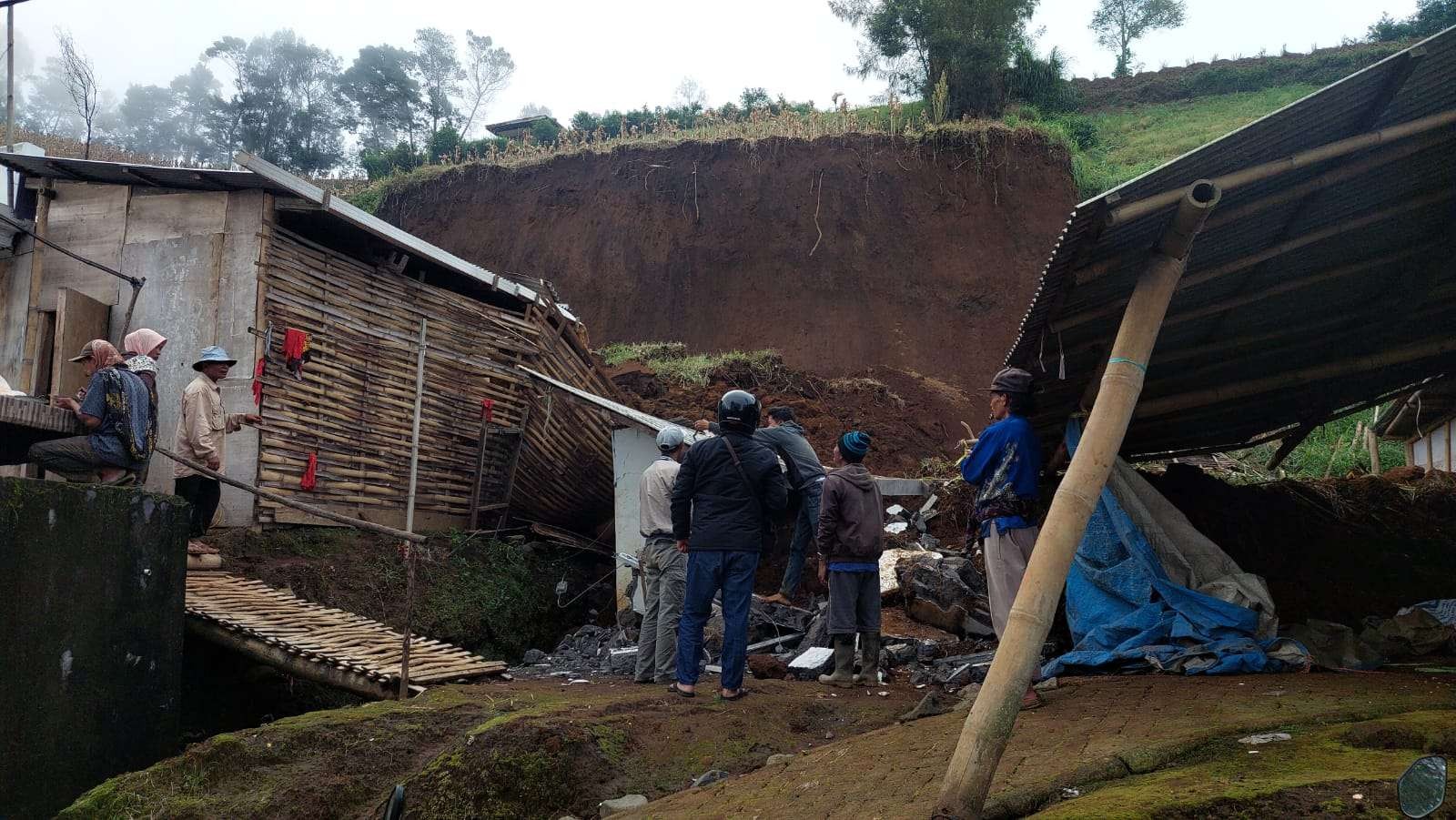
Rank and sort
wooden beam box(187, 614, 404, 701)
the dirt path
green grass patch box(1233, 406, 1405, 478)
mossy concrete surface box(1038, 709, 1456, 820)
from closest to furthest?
mossy concrete surface box(1038, 709, 1456, 820) → the dirt path → wooden beam box(187, 614, 404, 701) → green grass patch box(1233, 406, 1405, 478)

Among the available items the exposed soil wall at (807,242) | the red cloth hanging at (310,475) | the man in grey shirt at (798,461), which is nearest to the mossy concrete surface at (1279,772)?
the man in grey shirt at (798,461)

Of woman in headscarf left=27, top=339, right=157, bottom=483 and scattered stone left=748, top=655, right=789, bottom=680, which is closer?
woman in headscarf left=27, top=339, right=157, bottom=483

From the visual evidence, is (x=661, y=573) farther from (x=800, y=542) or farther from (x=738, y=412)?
(x=800, y=542)

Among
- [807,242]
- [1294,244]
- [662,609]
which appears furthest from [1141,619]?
[807,242]

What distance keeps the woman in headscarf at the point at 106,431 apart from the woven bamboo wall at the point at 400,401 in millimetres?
2062

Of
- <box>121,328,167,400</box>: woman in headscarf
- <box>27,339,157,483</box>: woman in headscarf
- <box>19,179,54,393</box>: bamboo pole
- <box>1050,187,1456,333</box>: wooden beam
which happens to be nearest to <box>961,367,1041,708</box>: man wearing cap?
<box>1050,187,1456,333</box>: wooden beam

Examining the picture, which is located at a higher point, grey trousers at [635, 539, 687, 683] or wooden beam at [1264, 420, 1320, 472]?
wooden beam at [1264, 420, 1320, 472]

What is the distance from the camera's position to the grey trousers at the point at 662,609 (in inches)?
285

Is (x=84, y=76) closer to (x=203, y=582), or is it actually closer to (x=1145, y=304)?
(x=203, y=582)

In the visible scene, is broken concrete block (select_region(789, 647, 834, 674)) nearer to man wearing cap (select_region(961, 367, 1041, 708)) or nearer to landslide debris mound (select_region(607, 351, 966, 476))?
man wearing cap (select_region(961, 367, 1041, 708))

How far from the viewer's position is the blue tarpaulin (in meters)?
5.66

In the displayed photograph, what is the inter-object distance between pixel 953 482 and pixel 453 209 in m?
17.0

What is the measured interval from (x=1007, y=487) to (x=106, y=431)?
18.4 ft

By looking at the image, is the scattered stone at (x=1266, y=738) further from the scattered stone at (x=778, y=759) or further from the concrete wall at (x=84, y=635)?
the concrete wall at (x=84, y=635)
